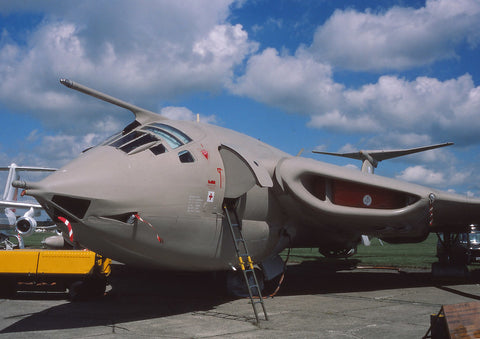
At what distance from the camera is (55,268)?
8.84 meters

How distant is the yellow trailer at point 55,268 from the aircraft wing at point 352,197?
14.2ft

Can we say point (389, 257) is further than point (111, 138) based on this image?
Yes

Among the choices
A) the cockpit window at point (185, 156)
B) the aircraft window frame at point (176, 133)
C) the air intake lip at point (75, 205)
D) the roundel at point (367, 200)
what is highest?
the aircraft window frame at point (176, 133)

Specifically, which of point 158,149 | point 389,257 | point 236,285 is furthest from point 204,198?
point 389,257

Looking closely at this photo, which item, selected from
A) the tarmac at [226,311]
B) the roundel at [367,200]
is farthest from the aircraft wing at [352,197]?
the tarmac at [226,311]

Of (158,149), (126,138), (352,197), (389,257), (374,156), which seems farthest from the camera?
(389,257)

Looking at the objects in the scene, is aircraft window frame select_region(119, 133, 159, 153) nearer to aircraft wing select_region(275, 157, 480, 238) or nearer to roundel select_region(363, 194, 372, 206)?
aircraft wing select_region(275, 157, 480, 238)

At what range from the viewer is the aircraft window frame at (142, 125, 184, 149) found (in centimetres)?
711

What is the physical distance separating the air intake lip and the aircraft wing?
385 centimetres

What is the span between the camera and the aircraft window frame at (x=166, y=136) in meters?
7.11

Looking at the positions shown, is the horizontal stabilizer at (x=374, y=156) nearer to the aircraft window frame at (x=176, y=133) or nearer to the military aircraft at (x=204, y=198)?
the military aircraft at (x=204, y=198)

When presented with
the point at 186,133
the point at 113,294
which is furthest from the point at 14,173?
the point at 186,133

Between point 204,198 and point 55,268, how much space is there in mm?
4004

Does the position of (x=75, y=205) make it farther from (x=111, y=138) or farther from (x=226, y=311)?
(x=226, y=311)
